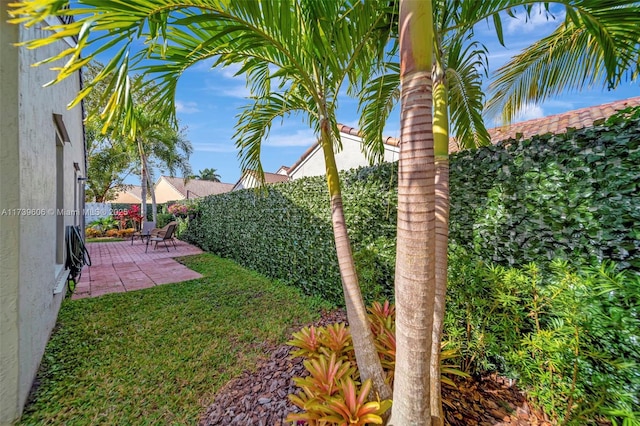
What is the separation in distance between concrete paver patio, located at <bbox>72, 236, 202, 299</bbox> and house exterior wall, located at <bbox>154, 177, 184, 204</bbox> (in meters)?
23.4

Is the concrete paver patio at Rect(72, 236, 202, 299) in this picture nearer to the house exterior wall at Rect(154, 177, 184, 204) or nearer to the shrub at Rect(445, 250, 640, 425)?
the shrub at Rect(445, 250, 640, 425)

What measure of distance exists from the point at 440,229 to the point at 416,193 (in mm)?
638

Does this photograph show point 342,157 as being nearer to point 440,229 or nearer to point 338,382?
point 440,229

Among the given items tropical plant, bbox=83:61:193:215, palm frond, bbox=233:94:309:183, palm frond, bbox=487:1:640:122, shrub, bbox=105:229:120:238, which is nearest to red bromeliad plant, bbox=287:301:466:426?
palm frond, bbox=233:94:309:183

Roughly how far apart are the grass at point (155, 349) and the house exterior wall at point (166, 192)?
30161 mm

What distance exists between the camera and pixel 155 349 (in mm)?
3406

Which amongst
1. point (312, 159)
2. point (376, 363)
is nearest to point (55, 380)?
point (376, 363)

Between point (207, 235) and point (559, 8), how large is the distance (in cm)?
1113

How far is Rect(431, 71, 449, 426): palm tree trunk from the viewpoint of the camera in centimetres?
185

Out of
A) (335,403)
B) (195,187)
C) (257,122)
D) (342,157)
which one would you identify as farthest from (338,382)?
(195,187)

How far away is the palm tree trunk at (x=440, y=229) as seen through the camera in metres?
1.85

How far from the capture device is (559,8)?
7.16 ft

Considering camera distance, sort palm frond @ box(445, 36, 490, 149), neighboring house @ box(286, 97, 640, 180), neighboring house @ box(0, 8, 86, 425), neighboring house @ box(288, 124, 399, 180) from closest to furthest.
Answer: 1. neighboring house @ box(0, 8, 86, 425)
2. palm frond @ box(445, 36, 490, 149)
3. neighboring house @ box(286, 97, 640, 180)
4. neighboring house @ box(288, 124, 399, 180)

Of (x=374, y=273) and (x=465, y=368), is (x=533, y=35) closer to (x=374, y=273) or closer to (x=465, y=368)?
(x=374, y=273)
